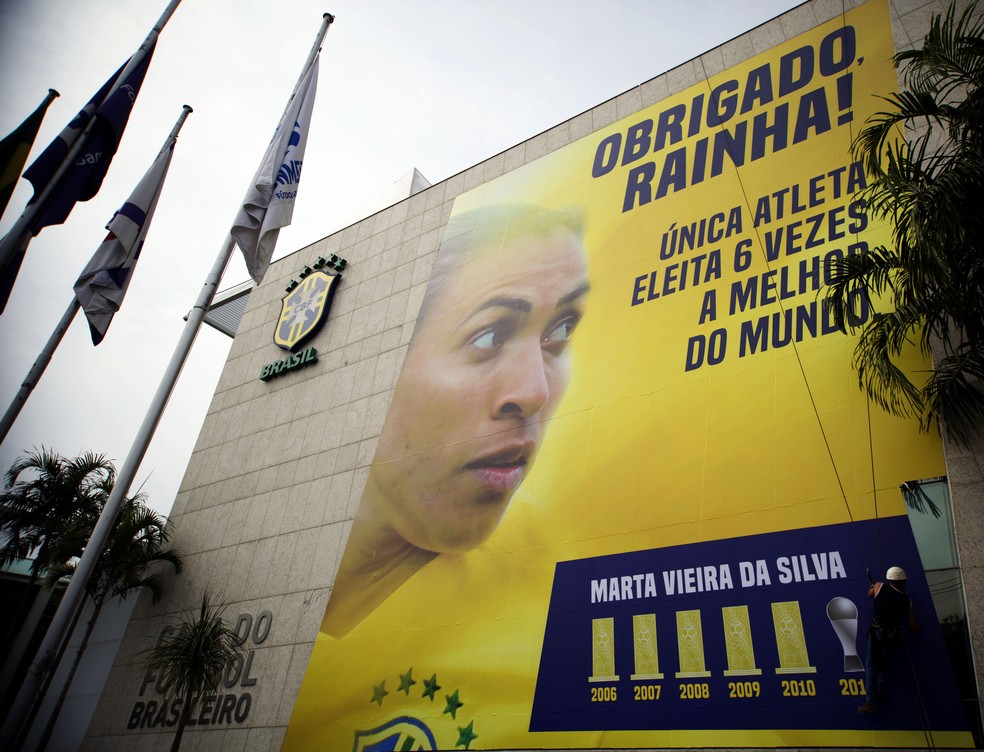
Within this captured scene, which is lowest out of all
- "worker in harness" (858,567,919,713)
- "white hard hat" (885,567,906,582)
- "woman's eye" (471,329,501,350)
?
"worker in harness" (858,567,919,713)

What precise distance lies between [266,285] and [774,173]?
15922mm

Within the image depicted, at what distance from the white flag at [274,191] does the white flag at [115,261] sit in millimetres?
1542

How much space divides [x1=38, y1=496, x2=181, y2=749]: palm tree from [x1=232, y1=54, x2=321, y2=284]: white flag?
25.8ft

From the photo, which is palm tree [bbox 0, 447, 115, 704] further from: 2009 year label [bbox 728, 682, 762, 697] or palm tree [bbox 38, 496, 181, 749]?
2009 year label [bbox 728, 682, 762, 697]

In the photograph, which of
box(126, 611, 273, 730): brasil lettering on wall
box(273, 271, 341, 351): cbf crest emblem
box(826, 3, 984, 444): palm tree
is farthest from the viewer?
box(273, 271, 341, 351): cbf crest emblem

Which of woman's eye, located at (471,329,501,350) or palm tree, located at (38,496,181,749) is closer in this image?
woman's eye, located at (471,329,501,350)

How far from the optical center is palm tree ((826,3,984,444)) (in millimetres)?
8273

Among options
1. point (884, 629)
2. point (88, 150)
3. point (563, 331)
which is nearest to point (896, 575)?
point (884, 629)

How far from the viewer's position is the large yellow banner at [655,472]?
376 inches

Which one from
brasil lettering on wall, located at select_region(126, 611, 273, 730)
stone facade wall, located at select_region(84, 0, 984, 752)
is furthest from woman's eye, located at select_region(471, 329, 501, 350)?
brasil lettering on wall, located at select_region(126, 611, 273, 730)

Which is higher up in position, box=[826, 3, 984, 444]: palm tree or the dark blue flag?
the dark blue flag

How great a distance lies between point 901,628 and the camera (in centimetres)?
855

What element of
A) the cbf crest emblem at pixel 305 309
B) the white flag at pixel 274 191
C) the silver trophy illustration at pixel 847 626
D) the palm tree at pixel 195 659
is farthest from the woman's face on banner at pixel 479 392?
the silver trophy illustration at pixel 847 626

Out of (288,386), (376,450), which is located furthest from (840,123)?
(288,386)
